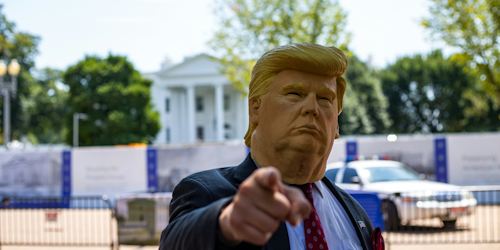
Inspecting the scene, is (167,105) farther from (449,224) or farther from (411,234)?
(411,234)

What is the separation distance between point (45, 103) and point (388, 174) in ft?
128

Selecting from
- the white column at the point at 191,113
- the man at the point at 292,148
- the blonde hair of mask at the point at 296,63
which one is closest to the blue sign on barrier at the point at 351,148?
the man at the point at 292,148

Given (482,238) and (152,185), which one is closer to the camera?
(482,238)

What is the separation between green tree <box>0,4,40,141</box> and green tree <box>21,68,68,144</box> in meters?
0.44

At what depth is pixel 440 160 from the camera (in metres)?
14.6

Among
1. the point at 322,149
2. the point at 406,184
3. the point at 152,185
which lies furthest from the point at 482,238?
the point at 152,185

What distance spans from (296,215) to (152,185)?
15.2m

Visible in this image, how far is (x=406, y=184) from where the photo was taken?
984 cm

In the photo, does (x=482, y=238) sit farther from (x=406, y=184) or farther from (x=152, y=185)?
(x=152, y=185)

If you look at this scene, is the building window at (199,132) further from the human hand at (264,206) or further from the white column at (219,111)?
the human hand at (264,206)

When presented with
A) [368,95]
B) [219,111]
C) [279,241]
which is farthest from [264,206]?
[219,111]

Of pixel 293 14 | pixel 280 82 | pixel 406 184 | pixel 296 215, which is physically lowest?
pixel 406 184

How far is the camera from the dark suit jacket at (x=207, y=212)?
1318 mm

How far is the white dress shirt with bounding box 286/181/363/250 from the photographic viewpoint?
5.82ft
